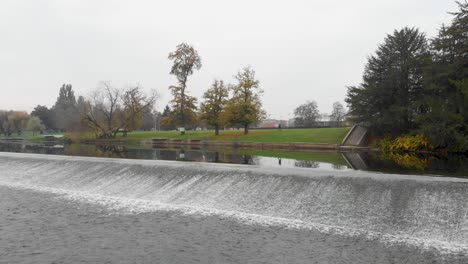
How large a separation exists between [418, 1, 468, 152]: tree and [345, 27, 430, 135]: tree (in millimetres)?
2904

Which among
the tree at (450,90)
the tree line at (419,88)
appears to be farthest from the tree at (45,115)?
the tree at (450,90)

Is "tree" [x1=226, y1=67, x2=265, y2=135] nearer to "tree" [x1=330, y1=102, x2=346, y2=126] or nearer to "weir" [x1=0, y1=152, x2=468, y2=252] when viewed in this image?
"weir" [x1=0, y1=152, x2=468, y2=252]

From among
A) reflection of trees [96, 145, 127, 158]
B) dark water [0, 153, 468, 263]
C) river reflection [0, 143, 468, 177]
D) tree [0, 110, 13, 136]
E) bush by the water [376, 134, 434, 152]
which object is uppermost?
tree [0, 110, 13, 136]

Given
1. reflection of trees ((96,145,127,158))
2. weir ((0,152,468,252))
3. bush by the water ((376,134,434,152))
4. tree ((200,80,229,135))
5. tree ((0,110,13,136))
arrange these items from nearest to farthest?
weir ((0,152,468,252)) < reflection of trees ((96,145,127,158)) < bush by the water ((376,134,434,152)) < tree ((200,80,229,135)) < tree ((0,110,13,136))

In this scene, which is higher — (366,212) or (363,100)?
(363,100)

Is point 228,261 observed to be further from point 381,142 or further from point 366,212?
point 381,142

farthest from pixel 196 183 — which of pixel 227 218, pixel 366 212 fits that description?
pixel 366 212

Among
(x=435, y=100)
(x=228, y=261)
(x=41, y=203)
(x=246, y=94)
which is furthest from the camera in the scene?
(x=246, y=94)

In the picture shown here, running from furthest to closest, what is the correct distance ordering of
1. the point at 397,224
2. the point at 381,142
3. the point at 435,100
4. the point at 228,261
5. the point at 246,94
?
the point at 246,94 < the point at 381,142 < the point at 435,100 < the point at 397,224 < the point at 228,261

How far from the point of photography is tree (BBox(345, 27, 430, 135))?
4138 centimetres

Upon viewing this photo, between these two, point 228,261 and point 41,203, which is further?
point 41,203

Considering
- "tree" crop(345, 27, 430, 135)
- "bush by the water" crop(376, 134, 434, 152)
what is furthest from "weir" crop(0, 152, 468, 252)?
"tree" crop(345, 27, 430, 135)

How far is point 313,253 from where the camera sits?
10.2 meters

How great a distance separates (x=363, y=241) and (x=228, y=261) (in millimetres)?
4440
